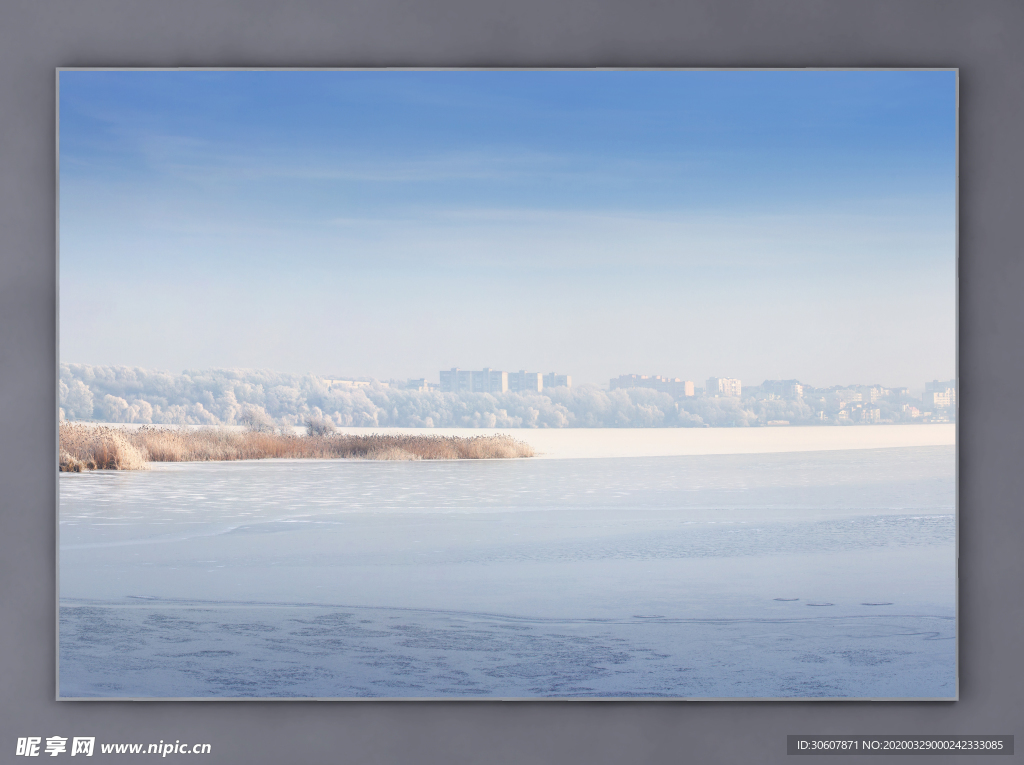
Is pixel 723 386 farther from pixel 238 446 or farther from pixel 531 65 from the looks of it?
pixel 238 446

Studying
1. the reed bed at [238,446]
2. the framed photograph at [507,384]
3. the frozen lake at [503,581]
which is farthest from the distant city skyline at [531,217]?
the frozen lake at [503,581]

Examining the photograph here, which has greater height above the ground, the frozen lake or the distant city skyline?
the distant city skyline

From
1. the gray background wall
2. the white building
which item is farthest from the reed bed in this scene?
the white building

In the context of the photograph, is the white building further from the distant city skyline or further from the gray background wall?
the gray background wall

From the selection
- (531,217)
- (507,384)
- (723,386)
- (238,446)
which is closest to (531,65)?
(531,217)

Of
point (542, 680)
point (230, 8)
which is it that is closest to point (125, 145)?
point (230, 8)

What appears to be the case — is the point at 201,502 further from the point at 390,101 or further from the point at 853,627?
the point at 853,627
